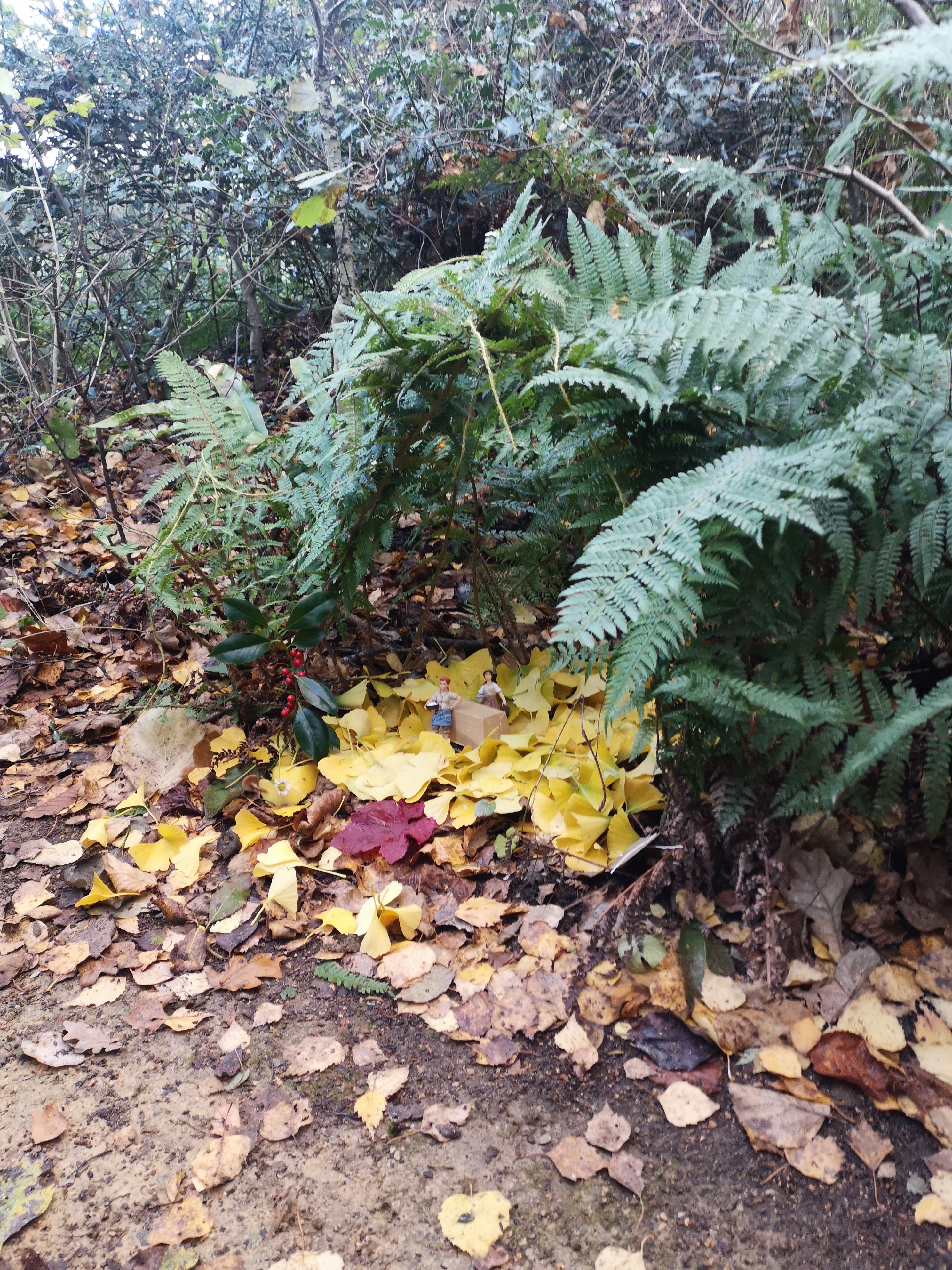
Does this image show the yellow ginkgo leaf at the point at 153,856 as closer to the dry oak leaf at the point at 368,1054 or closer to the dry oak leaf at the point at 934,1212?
the dry oak leaf at the point at 368,1054

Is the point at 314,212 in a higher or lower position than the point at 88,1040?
higher

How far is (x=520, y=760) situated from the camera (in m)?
2.01

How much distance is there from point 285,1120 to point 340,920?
1.41 feet

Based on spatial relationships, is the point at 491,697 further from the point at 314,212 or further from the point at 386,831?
the point at 314,212

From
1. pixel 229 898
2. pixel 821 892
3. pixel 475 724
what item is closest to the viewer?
pixel 821 892

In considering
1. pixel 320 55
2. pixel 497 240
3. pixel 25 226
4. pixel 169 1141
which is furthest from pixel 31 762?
pixel 25 226

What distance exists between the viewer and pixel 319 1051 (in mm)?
1459

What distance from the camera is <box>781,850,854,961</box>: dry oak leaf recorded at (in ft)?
4.92

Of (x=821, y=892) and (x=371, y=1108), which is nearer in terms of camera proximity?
(x=371, y=1108)

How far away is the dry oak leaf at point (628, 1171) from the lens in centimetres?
120

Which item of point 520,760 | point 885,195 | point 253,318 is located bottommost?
point 520,760

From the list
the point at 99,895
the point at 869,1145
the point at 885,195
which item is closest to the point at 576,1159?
the point at 869,1145

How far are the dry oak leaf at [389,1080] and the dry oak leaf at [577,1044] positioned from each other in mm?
273

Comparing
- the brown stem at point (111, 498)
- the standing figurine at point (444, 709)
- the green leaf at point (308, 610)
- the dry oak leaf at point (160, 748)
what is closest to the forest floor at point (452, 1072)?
the dry oak leaf at point (160, 748)
